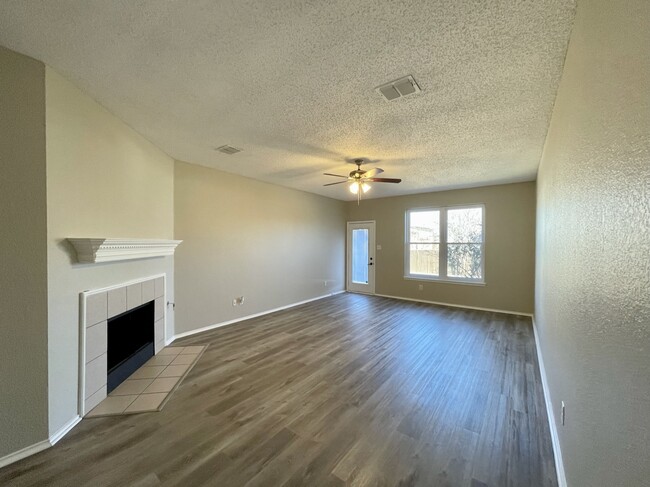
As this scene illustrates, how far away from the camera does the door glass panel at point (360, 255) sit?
7145 millimetres

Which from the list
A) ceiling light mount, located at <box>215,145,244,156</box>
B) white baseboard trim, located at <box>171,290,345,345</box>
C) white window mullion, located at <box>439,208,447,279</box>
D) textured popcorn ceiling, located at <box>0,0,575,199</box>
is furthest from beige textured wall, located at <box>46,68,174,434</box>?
white window mullion, located at <box>439,208,447,279</box>

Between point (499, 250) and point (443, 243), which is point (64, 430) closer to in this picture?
point (443, 243)

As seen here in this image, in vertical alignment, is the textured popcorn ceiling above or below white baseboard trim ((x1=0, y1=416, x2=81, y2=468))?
above

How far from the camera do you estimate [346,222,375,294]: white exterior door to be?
275 inches

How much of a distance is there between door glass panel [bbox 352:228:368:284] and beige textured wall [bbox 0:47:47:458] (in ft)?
20.2

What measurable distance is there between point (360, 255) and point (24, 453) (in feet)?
20.9

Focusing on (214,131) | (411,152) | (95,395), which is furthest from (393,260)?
(95,395)

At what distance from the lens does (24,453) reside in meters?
1.69

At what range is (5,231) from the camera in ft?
5.36

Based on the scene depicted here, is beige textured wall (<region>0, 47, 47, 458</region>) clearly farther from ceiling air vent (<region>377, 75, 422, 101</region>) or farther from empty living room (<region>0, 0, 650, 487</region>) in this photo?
ceiling air vent (<region>377, 75, 422, 101</region>)

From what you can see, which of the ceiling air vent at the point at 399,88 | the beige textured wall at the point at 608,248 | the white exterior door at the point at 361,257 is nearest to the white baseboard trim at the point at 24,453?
the beige textured wall at the point at 608,248

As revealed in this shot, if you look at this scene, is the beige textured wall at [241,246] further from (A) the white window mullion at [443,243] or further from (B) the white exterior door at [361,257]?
(A) the white window mullion at [443,243]

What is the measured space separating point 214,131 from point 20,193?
1.64 metres

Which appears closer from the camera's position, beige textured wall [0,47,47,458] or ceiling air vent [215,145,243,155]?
beige textured wall [0,47,47,458]
